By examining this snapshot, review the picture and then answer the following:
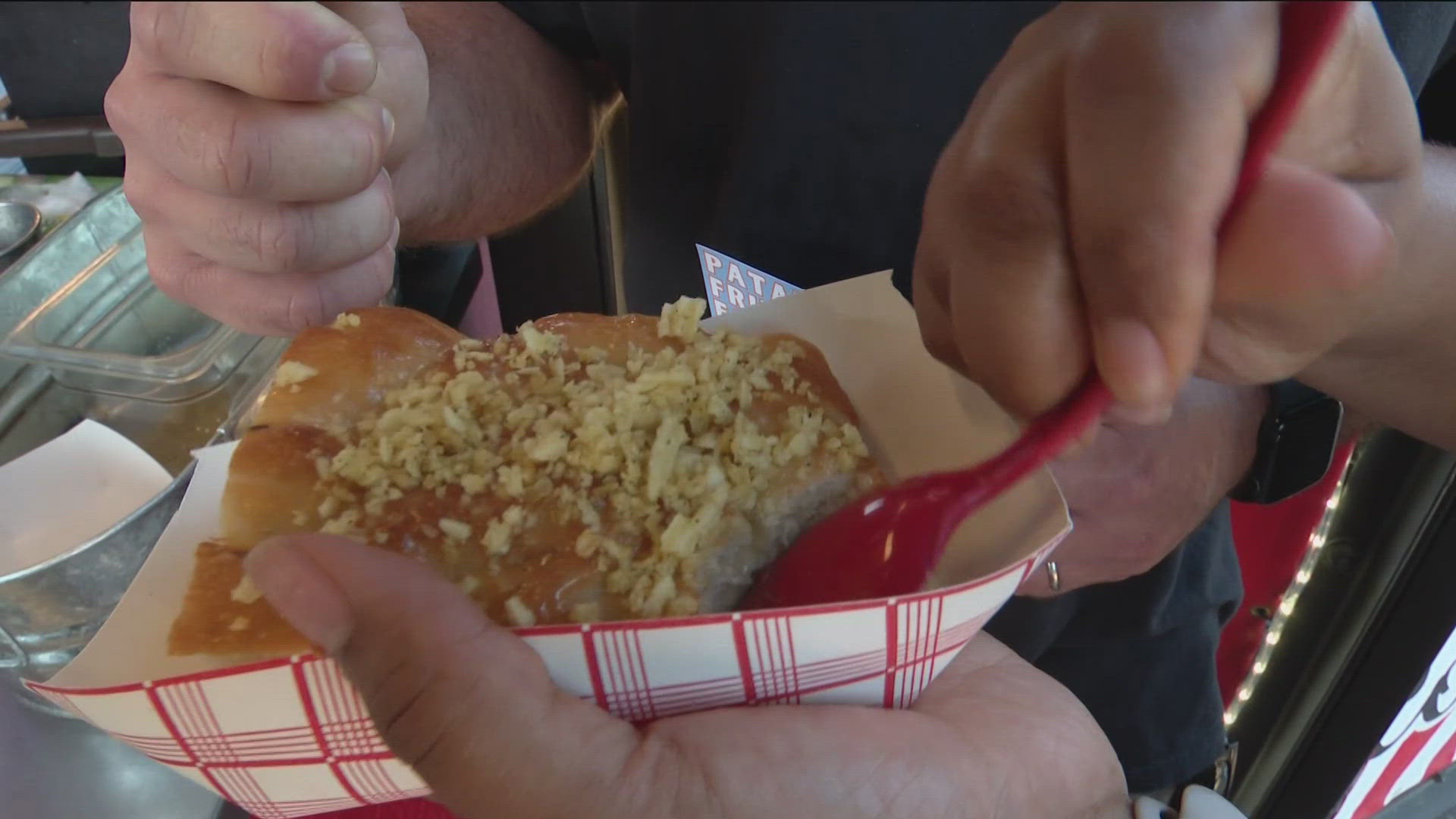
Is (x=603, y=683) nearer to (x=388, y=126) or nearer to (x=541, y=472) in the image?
(x=541, y=472)

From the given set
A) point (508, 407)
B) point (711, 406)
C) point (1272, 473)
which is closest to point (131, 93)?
point (508, 407)

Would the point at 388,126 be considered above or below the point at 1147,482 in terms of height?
above

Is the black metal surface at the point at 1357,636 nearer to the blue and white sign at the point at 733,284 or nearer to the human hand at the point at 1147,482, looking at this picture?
the human hand at the point at 1147,482

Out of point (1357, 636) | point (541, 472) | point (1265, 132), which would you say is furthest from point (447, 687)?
point (1357, 636)

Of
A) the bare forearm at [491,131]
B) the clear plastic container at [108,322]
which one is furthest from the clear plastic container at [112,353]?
the bare forearm at [491,131]

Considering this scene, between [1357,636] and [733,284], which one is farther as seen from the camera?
[1357,636]

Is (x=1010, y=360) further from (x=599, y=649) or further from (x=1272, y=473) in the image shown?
(x=1272, y=473)

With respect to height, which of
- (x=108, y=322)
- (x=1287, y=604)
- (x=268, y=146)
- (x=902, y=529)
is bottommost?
(x=1287, y=604)

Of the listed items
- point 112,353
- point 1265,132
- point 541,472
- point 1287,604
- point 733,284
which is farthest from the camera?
point 1287,604
